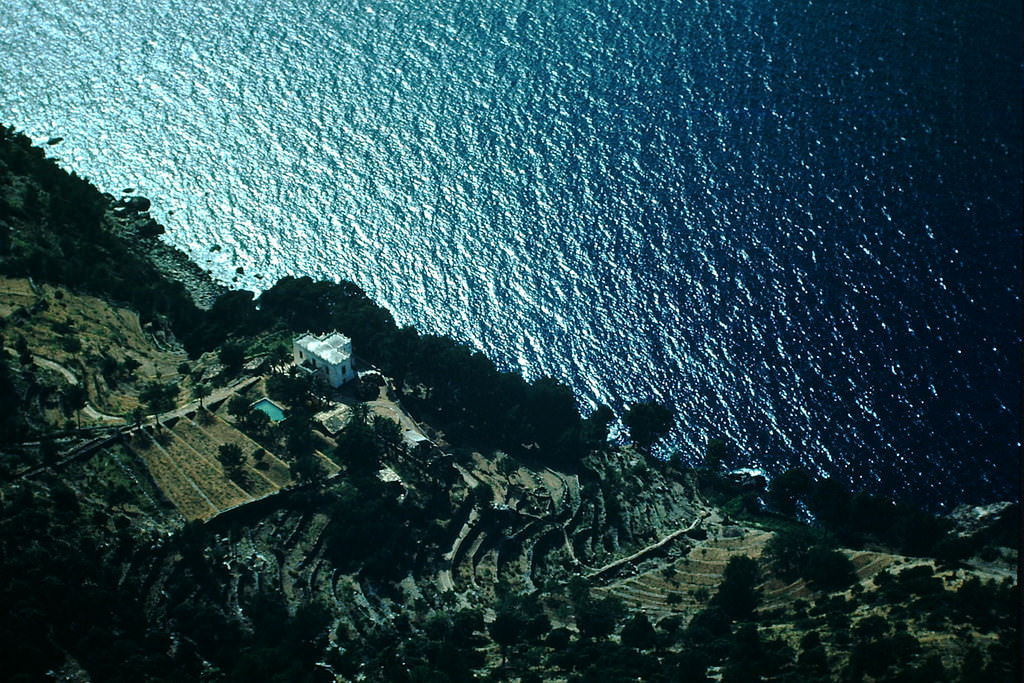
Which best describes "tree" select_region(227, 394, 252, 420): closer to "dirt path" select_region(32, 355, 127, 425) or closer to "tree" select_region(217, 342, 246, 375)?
"tree" select_region(217, 342, 246, 375)

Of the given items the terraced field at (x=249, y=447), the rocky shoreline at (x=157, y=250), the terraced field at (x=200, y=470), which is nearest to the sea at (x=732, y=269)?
the rocky shoreline at (x=157, y=250)

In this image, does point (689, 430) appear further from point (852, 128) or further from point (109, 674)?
point (109, 674)

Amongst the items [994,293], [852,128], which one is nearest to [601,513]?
[994,293]

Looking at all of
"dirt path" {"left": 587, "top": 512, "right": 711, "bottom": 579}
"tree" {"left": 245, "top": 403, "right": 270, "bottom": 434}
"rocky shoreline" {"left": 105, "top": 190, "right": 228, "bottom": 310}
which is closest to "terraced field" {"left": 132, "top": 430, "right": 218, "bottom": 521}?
"tree" {"left": 245, "top": 403, "right": 270, "bottom": 434}

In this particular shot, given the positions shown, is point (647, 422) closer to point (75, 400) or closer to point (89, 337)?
point (75, 400)

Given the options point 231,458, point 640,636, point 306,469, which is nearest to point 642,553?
point 640,636

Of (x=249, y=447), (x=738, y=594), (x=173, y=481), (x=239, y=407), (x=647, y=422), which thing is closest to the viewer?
(x=173, y=481)
